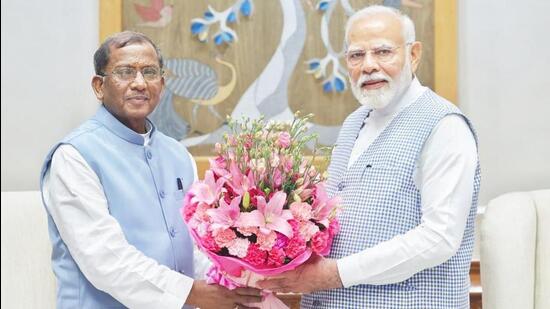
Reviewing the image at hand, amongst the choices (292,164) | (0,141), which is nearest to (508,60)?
(292,164)

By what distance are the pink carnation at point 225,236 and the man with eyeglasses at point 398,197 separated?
206 mm

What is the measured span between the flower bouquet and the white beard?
31cm

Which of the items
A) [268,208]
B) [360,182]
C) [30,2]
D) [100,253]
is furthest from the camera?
[30,2]

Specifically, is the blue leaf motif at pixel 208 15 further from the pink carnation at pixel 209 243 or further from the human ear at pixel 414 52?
the pink carnation at pixel 209 243

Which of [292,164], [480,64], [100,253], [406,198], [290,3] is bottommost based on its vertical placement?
[100,253]

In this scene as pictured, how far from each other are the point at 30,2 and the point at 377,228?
5.60 feet

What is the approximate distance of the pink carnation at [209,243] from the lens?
1.60 metres

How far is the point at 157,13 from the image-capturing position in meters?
2.62

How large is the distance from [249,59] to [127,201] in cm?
104

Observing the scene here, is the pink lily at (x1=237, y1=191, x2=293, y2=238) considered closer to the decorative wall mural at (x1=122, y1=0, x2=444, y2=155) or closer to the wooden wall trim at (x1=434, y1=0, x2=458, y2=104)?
the decorative wall mural at (x1=122, y1=0, x2=444, y2=155)

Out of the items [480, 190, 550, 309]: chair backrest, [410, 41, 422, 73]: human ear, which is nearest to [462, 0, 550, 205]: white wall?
[480, 190, 550, 309]: chair backrest

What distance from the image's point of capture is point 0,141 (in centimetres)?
263

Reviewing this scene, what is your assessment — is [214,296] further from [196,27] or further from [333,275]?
[196,27]

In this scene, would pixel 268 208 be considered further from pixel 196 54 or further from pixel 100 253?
pixel 196 54
